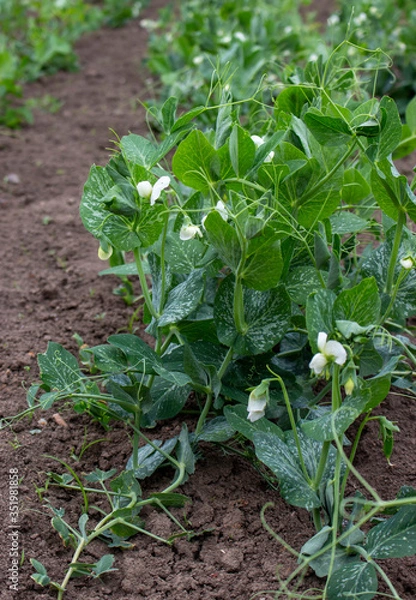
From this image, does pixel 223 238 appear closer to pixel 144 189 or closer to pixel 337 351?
pixel 144 189

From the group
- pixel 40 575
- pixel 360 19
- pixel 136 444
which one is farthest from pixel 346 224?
pixel 360 19

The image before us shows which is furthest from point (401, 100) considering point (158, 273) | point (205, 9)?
point (158, 273)

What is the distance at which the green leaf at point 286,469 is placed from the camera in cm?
117

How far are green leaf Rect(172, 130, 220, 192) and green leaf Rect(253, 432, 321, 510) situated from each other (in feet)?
1.55

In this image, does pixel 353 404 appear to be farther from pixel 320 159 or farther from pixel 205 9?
pixel 205 9

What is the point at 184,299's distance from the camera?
1.32 meters

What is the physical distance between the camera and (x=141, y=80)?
12.8ft

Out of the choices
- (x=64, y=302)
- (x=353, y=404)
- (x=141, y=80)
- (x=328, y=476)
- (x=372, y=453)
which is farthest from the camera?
(x=141, y=80)

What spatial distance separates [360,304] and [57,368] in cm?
61

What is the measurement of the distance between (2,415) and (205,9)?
307 cm

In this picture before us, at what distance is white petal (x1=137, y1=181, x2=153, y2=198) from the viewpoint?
1.22 metres

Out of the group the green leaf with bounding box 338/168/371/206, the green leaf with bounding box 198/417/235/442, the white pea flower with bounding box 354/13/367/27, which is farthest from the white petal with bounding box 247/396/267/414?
the white pea flower with bounding box 354/13/367/27

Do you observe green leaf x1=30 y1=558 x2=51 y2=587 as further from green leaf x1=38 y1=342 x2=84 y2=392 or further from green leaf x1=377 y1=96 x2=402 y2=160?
green leaf x1=377 y1=96 x2=402 y2=160

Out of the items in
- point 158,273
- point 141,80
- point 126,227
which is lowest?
point 141,80
